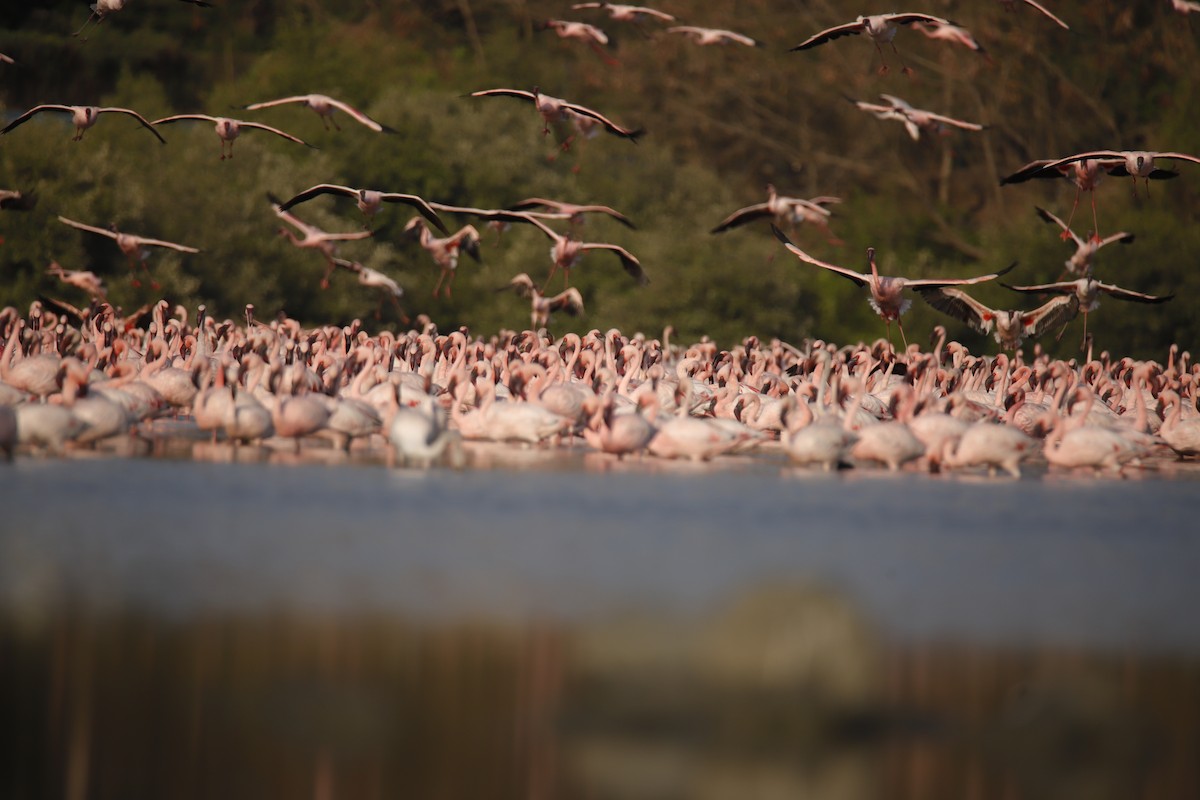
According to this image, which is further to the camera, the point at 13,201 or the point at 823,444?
the point at 13,201

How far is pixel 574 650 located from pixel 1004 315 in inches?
599

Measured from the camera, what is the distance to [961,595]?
31.2 feet

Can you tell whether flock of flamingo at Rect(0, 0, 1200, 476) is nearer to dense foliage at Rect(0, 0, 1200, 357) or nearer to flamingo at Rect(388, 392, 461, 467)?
flamingo at Rect(388, 392, 461, 467)

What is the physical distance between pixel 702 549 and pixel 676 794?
452 cm

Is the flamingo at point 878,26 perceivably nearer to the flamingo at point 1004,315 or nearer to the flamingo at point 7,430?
the flamingo at point 1004,315

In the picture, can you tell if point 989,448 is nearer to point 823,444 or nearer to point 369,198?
point 823,444

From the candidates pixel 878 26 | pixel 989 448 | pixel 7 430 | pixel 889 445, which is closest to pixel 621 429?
pixel 889 445

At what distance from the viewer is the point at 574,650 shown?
25.3ft

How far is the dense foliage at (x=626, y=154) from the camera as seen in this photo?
35.2 meters

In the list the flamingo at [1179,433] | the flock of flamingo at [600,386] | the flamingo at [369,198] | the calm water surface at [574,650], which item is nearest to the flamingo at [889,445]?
the flock of flamingo at [600,386]

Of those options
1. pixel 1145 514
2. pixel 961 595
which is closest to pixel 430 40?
pixel 1145 514

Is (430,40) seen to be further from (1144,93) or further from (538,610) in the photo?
(538,610)

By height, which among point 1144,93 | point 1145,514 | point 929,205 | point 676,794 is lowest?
point 676,794

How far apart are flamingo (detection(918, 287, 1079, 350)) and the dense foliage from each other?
1342 centimetres
